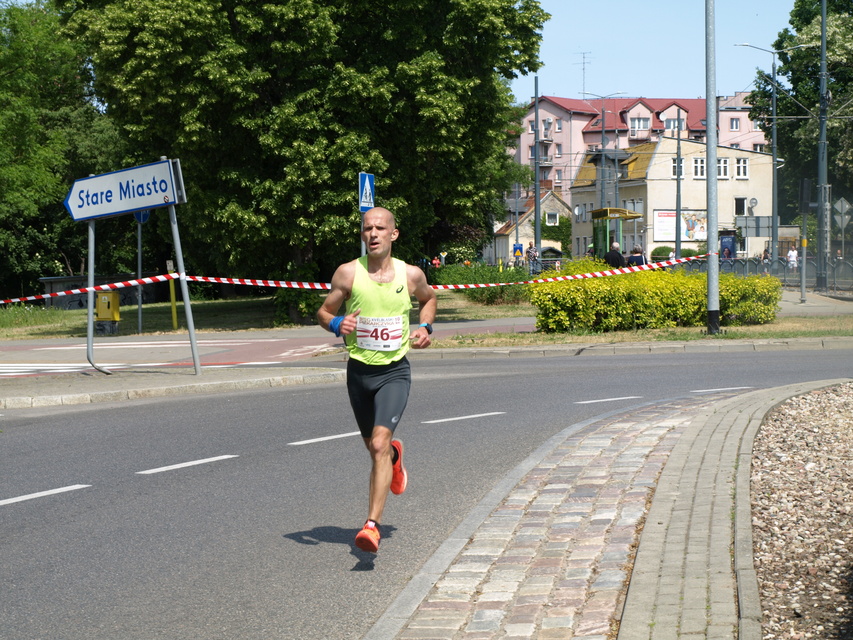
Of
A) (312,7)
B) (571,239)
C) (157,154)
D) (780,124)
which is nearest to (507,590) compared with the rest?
(312,7)

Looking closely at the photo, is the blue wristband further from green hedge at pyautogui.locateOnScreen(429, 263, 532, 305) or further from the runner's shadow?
green hedge at pyautogui.locateOnScreen(429, 263, 532, 305)

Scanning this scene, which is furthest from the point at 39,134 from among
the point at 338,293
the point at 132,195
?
the point at 338,293

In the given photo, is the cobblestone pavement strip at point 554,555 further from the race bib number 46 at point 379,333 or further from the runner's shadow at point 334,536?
the race bib number 46 at point 379,333

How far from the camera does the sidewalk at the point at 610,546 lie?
4.48m

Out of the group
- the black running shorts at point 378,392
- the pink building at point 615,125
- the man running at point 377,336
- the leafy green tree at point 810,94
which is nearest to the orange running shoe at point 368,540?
the man running at point 377,336

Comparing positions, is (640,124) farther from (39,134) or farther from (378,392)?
(378,392)

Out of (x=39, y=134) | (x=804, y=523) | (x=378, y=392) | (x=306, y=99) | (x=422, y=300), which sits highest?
(x=39, y=134)

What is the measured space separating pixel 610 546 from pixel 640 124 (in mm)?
137118

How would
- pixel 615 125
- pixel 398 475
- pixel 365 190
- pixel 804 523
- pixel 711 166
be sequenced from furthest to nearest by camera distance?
pixel 615 125
pixel 711 166
pixel 365 190
pixel 398 475
pixel 804 523

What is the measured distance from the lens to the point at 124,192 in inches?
632

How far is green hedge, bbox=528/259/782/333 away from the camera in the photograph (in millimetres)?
21531

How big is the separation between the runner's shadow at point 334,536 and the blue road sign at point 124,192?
9.85m

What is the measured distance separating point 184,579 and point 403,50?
23697 mm

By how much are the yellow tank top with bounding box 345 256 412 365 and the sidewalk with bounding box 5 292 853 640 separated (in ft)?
3.61
